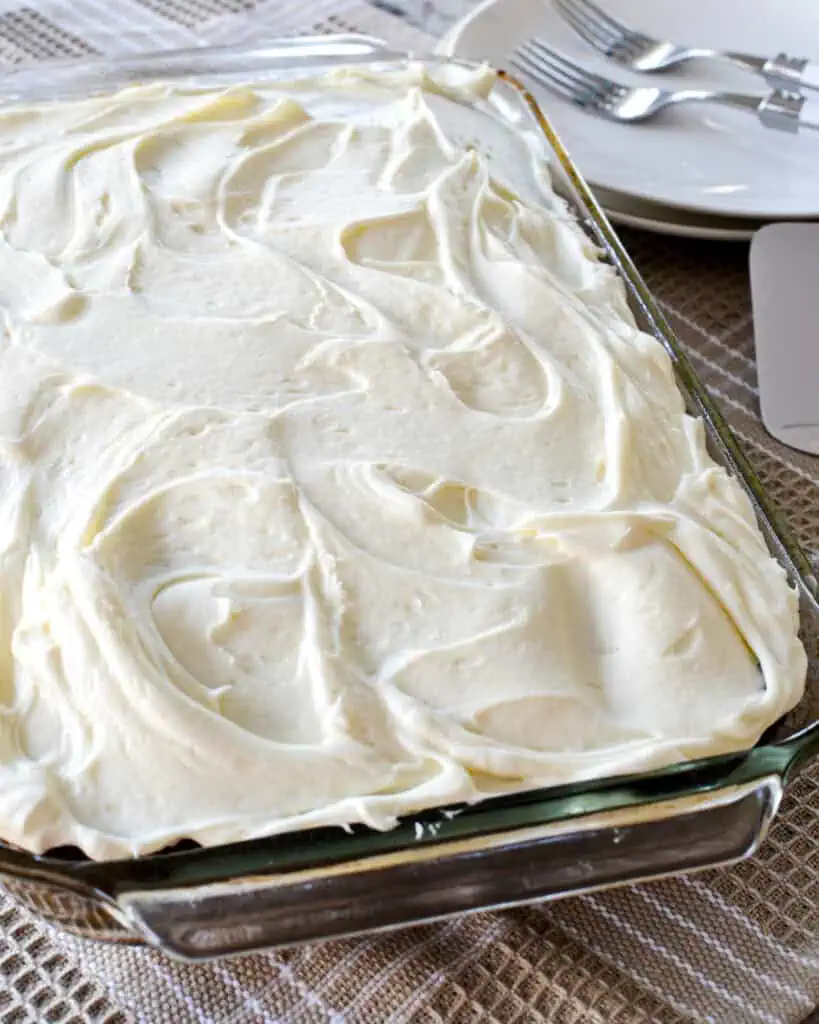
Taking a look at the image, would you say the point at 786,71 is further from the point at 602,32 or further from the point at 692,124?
the point at 602,32

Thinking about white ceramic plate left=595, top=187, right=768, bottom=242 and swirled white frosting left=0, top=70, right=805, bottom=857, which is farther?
white ceramic plate left=595, top=187, right=768, bottom=242

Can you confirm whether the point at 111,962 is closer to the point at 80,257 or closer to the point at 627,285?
the point at 80,257

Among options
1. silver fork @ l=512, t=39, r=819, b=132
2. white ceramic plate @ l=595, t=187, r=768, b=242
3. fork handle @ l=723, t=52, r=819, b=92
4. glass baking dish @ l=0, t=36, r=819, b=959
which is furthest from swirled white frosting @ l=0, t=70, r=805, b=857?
fork handle @ l=723, t=52, r=819, b=92

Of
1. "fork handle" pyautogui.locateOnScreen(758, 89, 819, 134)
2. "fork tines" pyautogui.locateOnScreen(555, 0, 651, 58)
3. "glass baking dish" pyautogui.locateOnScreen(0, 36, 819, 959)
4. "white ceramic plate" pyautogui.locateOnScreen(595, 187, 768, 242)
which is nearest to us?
"glass baking dish" pyautogui.locateOnScreen(0, 36, 819, 959)

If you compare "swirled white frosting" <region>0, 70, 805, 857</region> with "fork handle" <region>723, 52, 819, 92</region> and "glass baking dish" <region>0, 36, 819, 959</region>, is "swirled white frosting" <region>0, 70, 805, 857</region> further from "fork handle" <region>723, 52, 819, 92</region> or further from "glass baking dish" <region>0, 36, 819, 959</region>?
"fork handle" <region>723, 52, 819, 92</region>

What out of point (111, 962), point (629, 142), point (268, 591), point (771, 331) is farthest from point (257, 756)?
point (629, 142)

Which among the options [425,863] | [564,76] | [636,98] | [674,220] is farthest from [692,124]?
[425,863]
